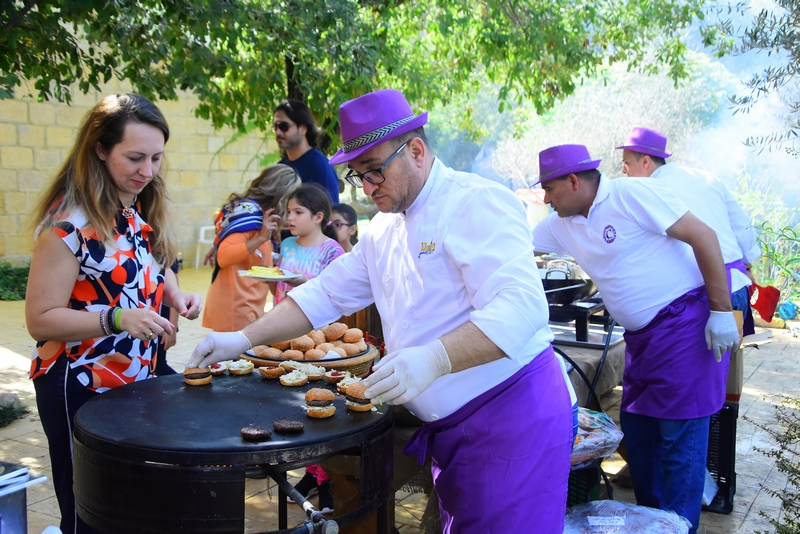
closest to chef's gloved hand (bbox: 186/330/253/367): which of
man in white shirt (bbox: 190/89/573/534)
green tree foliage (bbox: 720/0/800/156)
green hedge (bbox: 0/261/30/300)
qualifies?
man in white shirt (bbox: 190/89/573/534)

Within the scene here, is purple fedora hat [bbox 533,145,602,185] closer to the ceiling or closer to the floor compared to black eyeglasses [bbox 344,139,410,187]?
closer to the ceiling

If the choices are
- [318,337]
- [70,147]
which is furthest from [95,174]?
[70,147]

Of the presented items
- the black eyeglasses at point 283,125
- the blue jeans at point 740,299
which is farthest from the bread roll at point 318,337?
the blue jeans at point 740,299

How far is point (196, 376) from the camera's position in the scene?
2.49 meters

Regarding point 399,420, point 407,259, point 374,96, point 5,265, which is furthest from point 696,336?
point 5,265

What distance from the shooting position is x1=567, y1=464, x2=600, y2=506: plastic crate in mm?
3252

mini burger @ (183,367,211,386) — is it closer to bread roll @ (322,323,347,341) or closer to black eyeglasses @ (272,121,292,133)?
bread roll @ (322,323,347,341)

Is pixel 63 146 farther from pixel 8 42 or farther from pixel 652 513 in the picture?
pixel 652 513

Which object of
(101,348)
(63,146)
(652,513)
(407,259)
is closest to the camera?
(407,259)

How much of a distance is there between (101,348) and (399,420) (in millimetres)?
1260

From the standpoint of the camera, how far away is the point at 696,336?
10.5 feet

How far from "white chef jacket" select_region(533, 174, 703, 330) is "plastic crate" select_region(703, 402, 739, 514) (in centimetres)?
97

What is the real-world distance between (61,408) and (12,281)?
8.78 metres

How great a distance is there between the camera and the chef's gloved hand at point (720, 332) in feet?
9.95
